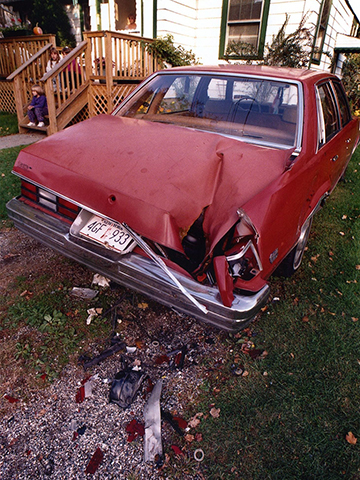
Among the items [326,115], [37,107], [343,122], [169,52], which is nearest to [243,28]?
[169,52]

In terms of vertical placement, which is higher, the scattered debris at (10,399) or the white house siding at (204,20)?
the white house siding at (204,20)

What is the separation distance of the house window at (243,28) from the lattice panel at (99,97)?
12.6 ft

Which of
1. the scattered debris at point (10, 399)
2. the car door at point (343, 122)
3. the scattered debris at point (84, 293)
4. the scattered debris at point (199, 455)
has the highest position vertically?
the car door at point (343, 122)

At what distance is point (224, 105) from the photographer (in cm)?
331

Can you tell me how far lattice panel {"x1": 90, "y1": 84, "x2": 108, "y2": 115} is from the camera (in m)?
8.20

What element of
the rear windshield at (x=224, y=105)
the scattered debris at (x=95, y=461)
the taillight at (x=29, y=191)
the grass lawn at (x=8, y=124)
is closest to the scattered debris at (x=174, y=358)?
the scattered debris at (x=95, y=461)

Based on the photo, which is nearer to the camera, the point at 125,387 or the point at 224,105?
the point at 125,387

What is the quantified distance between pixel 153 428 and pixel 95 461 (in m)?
0.37

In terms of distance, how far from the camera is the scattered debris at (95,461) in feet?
6.00

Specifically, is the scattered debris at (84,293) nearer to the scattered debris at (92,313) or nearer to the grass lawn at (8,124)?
the scattered debris at (92,313)

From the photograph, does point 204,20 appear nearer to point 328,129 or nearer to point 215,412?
point 328,129

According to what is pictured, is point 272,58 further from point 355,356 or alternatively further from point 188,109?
point 355,356

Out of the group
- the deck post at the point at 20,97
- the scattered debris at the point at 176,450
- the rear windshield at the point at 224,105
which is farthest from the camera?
the deck post at the point at 20,97

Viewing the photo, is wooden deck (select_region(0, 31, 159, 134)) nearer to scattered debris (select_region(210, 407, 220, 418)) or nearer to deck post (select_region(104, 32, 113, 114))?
deck post (select_region(104, 32, 113, 114))
